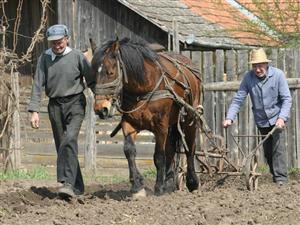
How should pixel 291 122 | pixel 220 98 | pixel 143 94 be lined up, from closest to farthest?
1. pixel 143 94
2. pixel 291 122
3. pixel 220 98

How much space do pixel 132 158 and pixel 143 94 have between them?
758 mm

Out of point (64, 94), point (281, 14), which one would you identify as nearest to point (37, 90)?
point (64, 94)

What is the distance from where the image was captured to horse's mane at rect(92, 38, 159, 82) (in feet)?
28.9

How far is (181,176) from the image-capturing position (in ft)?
34.3

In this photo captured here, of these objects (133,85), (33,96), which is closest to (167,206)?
(133,85)

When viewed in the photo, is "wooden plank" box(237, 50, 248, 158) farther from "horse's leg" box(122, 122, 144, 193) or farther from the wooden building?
"horse's leg" box(122, 122, 144, 193)

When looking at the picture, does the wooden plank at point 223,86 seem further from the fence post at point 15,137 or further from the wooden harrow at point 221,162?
the fence post at point 15,137

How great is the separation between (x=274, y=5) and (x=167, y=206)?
28.3 ft

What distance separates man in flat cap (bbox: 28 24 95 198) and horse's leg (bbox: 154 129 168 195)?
3.14 ft

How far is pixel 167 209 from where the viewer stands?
7.65 metres

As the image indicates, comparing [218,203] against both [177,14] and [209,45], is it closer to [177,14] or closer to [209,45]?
[209,45]

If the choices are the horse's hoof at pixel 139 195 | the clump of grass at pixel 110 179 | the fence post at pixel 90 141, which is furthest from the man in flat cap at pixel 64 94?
Result: the fence post at pixel 90 141

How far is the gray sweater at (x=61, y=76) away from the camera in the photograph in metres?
9.33

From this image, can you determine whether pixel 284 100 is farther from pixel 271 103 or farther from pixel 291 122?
pixel 291 122
